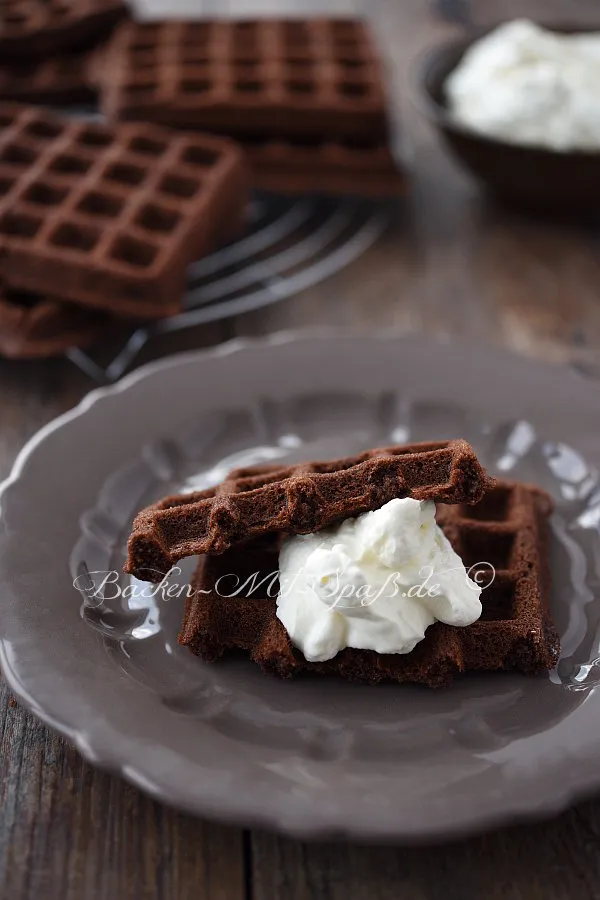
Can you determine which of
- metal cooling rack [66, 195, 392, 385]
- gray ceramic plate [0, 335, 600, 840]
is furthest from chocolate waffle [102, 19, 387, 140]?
gray ceramic plate [0, 335, 600, 840]

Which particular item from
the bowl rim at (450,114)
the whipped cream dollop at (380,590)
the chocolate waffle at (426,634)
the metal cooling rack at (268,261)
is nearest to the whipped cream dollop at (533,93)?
the bowl rim at (450,114)

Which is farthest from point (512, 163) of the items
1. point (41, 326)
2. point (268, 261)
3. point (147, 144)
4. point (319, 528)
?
point (319, 528)

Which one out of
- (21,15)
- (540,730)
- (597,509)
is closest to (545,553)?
(597,509)

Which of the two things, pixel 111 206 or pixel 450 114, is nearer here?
pixel 111 206

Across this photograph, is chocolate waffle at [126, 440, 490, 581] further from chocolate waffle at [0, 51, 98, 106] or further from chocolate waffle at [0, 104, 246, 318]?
chocolate waffle at [0, 51, 98, 106]

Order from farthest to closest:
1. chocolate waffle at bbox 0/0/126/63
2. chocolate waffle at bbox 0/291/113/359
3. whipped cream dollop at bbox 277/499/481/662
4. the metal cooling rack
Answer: chocolate waffle at bbox 0/0/126/63
the metal cooling rack
chocolate waffle at bbox 0/291/113/359
whipped cream dollop at bbox 277/499/481/662

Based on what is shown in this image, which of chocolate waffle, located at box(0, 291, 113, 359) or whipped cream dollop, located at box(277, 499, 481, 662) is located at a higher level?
whipped cream dollop, located at box(277, 499, 481, 662)

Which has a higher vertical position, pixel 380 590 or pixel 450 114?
pixel 380 590

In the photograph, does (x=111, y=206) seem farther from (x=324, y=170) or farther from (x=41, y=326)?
(x=324, y=170)
